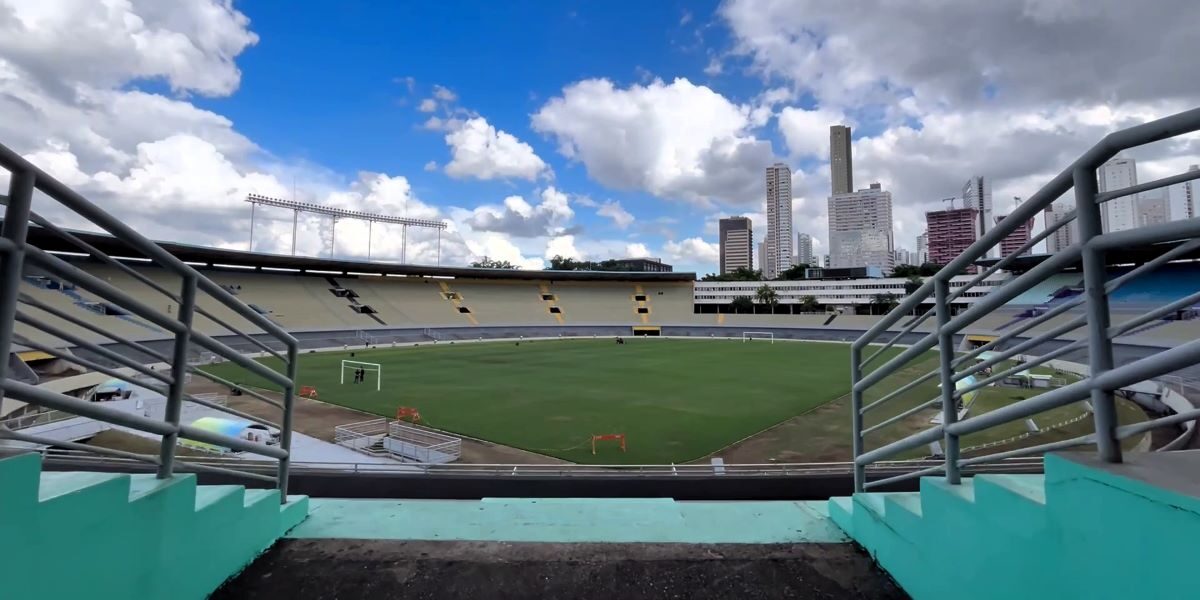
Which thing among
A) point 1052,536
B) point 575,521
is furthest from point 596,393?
point 1052,536

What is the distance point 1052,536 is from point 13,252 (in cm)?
269

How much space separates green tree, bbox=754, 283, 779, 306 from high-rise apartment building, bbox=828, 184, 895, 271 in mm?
67642

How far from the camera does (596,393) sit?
18859 mm

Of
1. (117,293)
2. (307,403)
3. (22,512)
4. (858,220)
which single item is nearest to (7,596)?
(22,512)

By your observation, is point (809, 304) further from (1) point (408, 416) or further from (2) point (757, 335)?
(1) point (408, 416)

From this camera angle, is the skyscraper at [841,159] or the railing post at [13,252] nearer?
the railing post at [13,252]

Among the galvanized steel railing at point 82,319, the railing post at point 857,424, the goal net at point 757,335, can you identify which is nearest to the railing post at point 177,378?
the galvanized steel railing at point 82,319

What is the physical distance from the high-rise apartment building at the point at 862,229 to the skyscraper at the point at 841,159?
44.1 ft

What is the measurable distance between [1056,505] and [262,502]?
278 cm

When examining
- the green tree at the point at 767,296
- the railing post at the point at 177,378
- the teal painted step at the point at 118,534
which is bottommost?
the teal painted step at the point at 118,534

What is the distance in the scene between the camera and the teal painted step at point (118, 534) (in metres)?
1.29

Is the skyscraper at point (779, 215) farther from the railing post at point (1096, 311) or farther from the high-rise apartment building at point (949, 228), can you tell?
the railing post at point (1096, 311)

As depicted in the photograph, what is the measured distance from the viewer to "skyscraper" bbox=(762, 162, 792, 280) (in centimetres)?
15762

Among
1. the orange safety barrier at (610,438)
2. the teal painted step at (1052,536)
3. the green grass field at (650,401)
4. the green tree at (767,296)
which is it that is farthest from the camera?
the green tree at (767,296)
